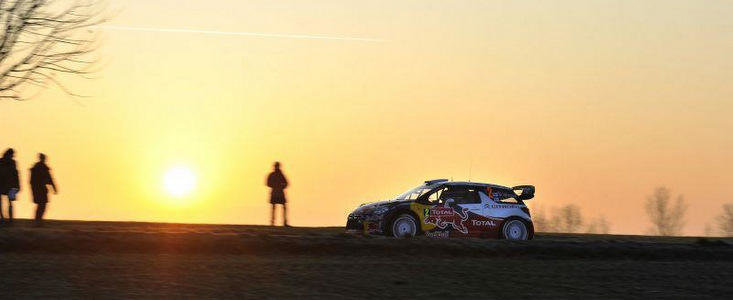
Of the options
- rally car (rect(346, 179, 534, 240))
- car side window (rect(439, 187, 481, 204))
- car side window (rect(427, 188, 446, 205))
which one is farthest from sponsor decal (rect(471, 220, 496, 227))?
car side window (rect(427, 188, 446, 205))

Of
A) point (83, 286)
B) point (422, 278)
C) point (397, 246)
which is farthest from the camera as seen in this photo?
point (397, 246)

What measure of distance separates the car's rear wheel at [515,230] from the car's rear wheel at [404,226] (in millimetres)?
2266

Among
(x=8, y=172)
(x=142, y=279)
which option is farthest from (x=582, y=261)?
(x=8, y=172)

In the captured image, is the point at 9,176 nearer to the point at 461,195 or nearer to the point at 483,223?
the point at 461,195

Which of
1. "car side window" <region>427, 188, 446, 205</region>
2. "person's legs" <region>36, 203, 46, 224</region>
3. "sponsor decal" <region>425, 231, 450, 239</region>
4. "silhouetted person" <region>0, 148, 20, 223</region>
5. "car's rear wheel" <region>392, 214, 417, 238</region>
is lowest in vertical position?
"sponsor decal" <region>425, 231, 450, 239</region>

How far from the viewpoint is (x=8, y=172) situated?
2606 centimetres

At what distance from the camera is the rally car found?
25.6m

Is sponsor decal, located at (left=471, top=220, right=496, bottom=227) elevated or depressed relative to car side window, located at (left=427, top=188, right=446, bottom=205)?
depressed

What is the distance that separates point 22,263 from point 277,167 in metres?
14.0

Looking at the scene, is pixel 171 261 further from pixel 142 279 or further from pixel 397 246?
pixel 397 246

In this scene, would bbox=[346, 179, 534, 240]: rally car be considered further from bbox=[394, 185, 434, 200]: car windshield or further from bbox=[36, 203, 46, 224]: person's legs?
bbox=[36, 203, 46, 224]: person's legs

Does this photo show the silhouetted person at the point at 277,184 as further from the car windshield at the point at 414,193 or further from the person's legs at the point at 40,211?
the person's legs at the point at 40,211

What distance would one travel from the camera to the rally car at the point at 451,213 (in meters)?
25.6

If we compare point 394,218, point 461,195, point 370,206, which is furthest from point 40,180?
point 461,195
